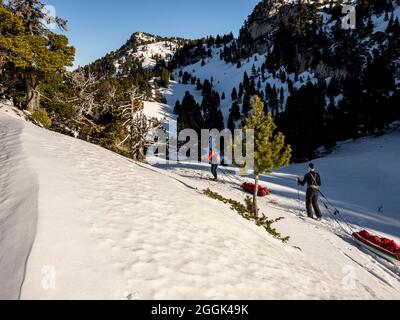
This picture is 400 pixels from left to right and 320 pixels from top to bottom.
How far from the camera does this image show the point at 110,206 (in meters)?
8.12

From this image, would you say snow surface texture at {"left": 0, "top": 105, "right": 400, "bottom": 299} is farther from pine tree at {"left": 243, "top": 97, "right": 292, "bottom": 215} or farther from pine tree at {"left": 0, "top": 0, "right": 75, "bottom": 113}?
pine tree at {"left": 0, "top": 0, "right": 75, "bottom": 113}

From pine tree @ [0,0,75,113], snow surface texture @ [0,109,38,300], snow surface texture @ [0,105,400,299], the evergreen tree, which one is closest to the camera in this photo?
snow surface texture @ [0,109,38,300]

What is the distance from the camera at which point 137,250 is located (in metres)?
6.36

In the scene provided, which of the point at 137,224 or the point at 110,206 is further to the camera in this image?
the point at 110,206

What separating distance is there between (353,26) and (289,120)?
7809cm

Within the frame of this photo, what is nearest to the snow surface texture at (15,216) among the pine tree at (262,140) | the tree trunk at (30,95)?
the pine tree at (262,140)

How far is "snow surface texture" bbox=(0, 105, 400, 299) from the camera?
5285 millimetres

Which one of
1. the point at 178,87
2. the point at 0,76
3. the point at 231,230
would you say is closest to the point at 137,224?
the point at 231,230

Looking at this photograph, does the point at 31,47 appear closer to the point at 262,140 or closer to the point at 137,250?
the point at 262,140

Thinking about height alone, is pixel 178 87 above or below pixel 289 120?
above

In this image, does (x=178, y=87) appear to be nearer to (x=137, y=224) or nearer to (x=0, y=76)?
(x=0, y=76)

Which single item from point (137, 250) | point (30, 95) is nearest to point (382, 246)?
point (137, 250)

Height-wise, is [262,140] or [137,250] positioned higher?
[262,140]

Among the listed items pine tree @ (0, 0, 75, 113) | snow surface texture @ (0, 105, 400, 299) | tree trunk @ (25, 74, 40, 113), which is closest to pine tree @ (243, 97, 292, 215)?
snow surface texture @ (0, 105, 400, 299)
